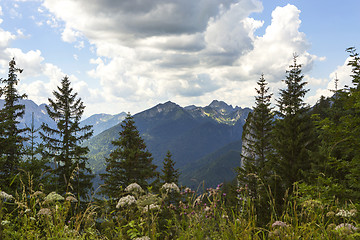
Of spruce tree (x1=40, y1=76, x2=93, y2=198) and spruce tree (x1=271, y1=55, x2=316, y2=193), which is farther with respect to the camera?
spruce tree (x1=40, y1=76, x2=93, y2=198)

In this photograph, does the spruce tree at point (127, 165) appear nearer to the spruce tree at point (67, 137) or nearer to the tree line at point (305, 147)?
the spruce tree at point (67, 137)

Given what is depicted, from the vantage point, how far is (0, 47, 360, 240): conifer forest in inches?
121

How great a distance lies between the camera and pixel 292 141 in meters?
16.6

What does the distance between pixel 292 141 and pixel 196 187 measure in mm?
10500

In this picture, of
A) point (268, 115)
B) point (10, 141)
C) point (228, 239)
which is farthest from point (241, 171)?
point (228, 239)

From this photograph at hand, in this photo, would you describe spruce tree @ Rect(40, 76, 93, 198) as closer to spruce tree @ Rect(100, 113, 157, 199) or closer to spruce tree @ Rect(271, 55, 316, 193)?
spruce tree @ Rect(100, 113, 157, 199)

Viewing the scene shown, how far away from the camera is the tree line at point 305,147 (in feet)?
29.2

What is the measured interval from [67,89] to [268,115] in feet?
79.3

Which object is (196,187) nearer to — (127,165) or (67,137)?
(127,165)

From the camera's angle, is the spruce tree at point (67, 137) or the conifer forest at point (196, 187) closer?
the conifer forest at point (196, 187)

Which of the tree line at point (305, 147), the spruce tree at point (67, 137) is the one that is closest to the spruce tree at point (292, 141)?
the tree line at point (305, 147)

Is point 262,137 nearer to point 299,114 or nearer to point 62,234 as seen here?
point 299,114

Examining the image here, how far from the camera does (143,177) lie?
23.6 metres

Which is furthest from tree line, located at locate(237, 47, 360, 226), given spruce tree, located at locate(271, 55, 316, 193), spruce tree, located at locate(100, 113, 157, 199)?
spruce tree, located at locate(100, 113, 157, 199)
